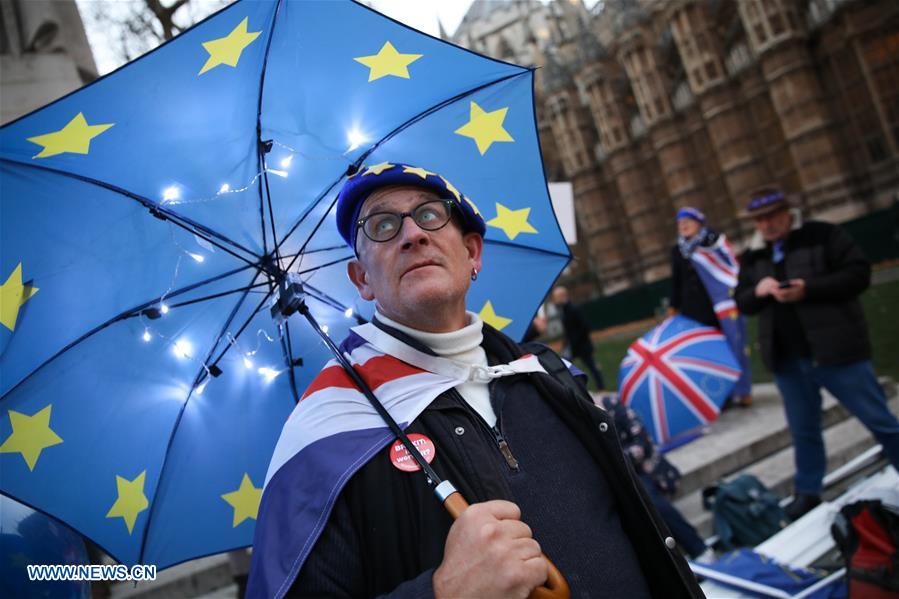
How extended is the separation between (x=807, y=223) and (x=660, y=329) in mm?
1110

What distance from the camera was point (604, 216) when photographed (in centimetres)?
3709

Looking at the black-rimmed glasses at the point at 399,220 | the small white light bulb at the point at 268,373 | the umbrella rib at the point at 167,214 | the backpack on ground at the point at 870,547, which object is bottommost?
the backpack on ground at the point at 870,547

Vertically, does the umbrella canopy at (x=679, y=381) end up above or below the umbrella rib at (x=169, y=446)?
below

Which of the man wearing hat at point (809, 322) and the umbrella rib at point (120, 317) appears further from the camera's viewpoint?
the man wearing hat at point (809, 322)

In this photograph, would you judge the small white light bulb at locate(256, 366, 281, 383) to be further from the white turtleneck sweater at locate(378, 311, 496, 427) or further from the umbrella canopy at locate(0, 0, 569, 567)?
the white turtleneck sweater at locate(378, 311, 496, 427)

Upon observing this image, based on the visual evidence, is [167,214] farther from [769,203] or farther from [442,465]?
[769,203]

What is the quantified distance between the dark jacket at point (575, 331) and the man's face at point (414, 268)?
28.7ft

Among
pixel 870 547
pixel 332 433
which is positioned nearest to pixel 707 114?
pixel 870 547

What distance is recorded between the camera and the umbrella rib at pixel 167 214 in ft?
5.47

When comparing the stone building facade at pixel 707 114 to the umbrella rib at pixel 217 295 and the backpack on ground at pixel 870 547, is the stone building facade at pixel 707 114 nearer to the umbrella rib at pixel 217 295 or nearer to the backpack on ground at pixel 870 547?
the backpack on ground at pixel 870 547

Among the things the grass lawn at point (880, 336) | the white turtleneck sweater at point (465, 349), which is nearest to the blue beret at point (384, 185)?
the white turtleneck sweater at point (465, 349)

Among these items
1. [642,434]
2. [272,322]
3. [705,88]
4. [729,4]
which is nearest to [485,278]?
[272,322]

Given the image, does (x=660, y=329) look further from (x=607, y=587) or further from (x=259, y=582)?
(x=259, y=582)

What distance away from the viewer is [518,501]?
4.09 ft
